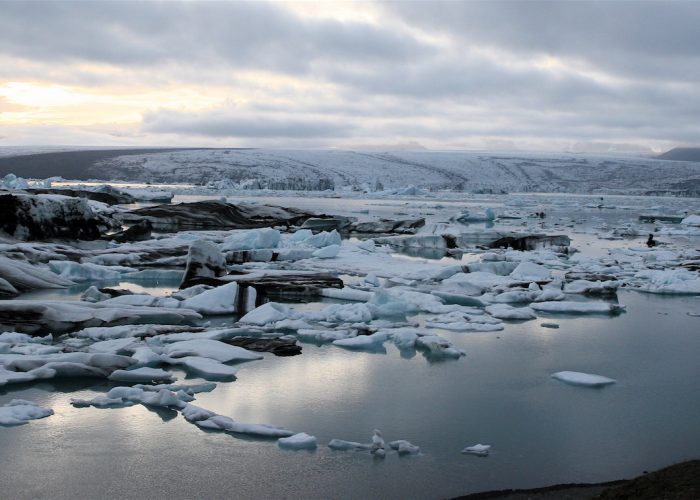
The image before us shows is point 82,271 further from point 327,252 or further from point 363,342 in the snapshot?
point 363,342

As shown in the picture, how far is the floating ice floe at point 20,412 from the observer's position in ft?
12.3

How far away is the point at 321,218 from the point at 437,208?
32.6 feet

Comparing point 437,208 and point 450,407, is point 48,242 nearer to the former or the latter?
point 450,407

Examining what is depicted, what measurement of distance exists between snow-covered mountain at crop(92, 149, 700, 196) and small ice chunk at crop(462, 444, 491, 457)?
42.4m

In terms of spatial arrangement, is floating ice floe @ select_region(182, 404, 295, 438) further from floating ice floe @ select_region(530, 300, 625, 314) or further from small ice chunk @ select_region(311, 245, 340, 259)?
small ice chunk @ select_region(311, 245, 340, 259)

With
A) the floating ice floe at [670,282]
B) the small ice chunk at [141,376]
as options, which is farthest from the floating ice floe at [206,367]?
the floating ice floe at [670,282]

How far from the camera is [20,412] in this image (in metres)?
3.83

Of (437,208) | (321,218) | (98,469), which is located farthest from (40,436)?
(437,208)

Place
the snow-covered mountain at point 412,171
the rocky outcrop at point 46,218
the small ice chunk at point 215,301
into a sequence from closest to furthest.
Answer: the small ice chunk at point 215,301 < the rocky outcrop at point 46,218 < the snow-covered mountain at point 412,171

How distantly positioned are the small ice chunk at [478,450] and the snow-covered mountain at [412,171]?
4236 cm

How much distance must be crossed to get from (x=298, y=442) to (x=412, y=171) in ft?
175

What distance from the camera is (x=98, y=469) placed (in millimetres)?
3195

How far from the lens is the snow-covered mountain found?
5178 centimetres

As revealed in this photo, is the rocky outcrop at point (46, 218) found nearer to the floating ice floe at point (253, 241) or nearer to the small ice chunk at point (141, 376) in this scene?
the floating ice floe at point (253, 241)
